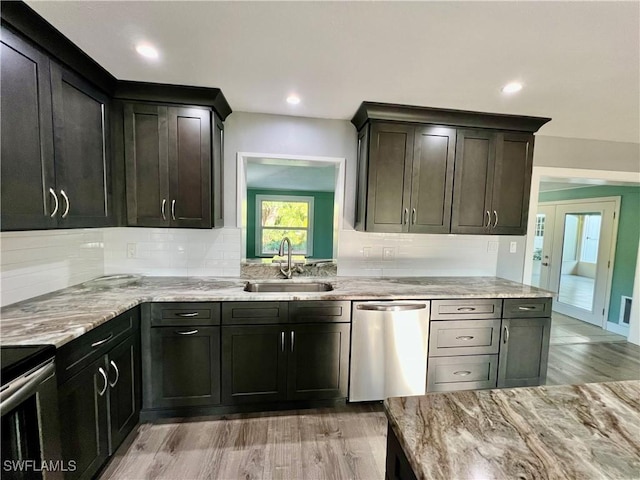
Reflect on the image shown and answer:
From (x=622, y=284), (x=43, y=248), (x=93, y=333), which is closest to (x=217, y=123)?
(x=43, y=248)

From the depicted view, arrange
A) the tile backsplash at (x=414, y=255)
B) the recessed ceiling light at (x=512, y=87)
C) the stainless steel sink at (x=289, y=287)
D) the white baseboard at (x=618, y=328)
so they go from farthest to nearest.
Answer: the white baseboard at (x=618, y=328)
the tile backsplash at (x=414, y=255)
the stainless steel sink at (x=289, y=287)
the recessed ceiling light at (x=512, y=87)

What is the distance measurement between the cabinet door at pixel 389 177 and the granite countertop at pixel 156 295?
0.55 meters

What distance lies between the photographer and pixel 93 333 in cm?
155

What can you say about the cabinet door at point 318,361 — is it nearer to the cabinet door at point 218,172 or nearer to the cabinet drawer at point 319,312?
the cabinet drawer at point 319,312

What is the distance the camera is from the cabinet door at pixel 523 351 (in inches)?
97.8

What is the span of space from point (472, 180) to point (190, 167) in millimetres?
2374

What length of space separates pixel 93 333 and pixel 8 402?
53 cm

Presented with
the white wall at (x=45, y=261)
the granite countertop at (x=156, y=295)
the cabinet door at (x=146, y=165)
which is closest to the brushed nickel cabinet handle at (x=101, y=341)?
the granite countertop at (x=156, y=295)

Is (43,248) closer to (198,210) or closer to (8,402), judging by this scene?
(198,210)

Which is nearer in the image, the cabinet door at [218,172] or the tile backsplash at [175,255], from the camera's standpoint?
the tile backsplash at [175,255]

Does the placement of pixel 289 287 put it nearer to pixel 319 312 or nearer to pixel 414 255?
pixel 319 312

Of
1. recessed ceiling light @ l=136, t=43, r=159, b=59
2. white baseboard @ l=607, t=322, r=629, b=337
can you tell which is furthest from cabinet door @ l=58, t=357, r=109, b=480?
white baseboard @ l=607, t=322, r=629, b=337

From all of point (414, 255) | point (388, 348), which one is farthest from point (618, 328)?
point (388, 348)

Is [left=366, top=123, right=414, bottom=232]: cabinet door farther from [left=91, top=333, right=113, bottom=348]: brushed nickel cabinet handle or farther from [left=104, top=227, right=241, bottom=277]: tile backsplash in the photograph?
[left=91, top=333, right=113, bottom=348]: brushed nickel cabinet handle
